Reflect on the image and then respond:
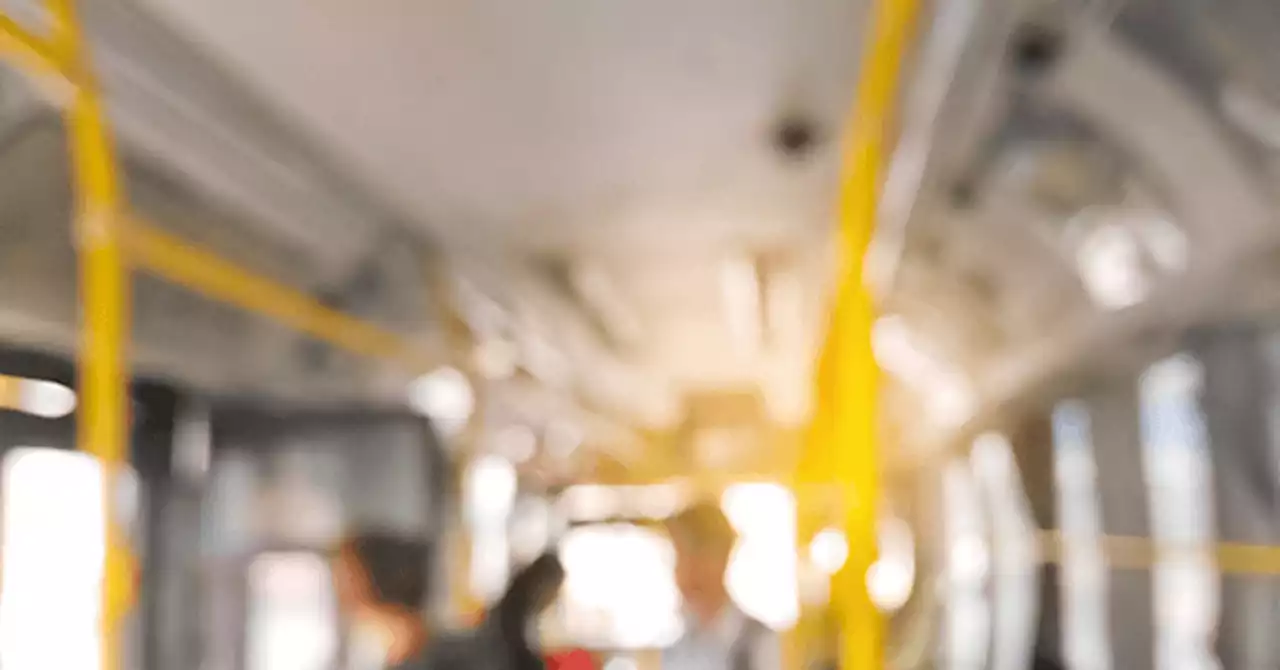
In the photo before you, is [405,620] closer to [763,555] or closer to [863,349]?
[763,555]

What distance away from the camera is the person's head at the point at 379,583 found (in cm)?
155

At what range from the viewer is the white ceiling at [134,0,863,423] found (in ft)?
3.98

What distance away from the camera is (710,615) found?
2.01 meters

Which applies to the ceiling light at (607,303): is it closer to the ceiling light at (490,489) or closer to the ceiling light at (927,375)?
the ceiling light at (490,489)

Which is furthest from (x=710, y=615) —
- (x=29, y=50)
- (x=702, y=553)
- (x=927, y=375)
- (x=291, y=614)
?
(x=29, y=50)

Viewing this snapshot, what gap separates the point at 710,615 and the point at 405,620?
0.63 m

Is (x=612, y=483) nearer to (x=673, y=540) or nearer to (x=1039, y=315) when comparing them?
(x=673, y=540)

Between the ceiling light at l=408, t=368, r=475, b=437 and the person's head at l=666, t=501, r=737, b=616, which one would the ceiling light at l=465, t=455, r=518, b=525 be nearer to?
the ceiling light at l=408, t=368, r=475, b=437

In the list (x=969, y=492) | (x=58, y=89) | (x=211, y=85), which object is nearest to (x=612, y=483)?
(x=969, y=492)

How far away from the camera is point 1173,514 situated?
1200 millimetres

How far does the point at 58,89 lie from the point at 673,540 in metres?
1.39

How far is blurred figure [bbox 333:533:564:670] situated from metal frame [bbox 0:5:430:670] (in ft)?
1.48

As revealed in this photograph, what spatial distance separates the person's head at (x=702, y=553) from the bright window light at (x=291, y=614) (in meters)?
0.74

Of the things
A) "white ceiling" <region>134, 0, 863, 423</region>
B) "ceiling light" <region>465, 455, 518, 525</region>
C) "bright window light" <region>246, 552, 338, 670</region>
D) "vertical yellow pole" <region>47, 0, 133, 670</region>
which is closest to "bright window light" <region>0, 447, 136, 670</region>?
"vertical yellow pole" <region>47, 0, 133, 670</region>
